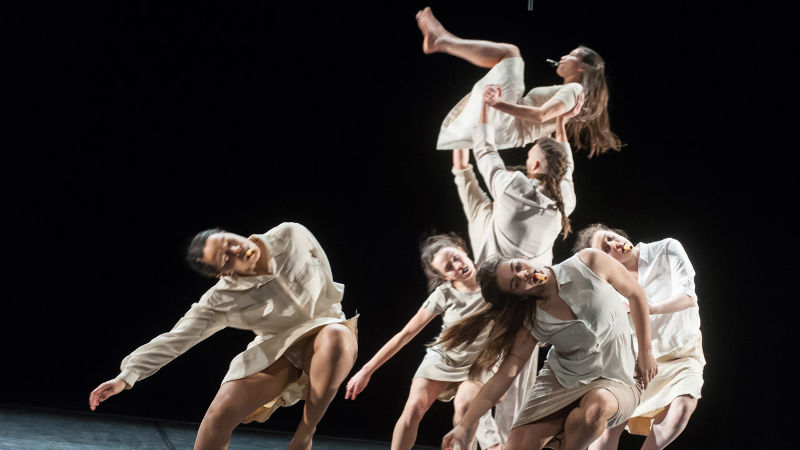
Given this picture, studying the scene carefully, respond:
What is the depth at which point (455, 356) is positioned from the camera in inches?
139

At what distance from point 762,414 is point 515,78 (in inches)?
96.4

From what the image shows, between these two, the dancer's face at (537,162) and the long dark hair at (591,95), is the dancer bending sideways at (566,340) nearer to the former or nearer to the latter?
the dancer's face at (537,162)

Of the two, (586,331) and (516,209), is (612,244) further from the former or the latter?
(586,331)

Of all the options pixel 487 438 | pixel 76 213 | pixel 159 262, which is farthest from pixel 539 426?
pixel 76 213

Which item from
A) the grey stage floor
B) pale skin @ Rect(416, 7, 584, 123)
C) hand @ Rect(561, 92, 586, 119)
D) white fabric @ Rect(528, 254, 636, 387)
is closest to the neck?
white fabric @ Rect(528, 254, 636, 387)

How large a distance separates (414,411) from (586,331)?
84 cm

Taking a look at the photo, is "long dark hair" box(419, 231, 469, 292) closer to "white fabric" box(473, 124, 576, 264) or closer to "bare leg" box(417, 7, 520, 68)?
"white fabric" box(473, 124, 576, 264)

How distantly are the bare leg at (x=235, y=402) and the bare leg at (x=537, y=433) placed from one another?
88 cm

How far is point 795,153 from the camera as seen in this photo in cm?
482

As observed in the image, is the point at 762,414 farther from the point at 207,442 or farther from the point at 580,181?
the point at 207,442

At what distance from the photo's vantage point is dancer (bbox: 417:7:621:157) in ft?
12.3

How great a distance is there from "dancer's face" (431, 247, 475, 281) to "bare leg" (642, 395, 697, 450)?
0.97 meters

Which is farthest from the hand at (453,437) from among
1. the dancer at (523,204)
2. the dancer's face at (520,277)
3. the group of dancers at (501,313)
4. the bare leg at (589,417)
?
the dancer at (523,204)

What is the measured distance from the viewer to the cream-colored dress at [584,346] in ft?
9.70
